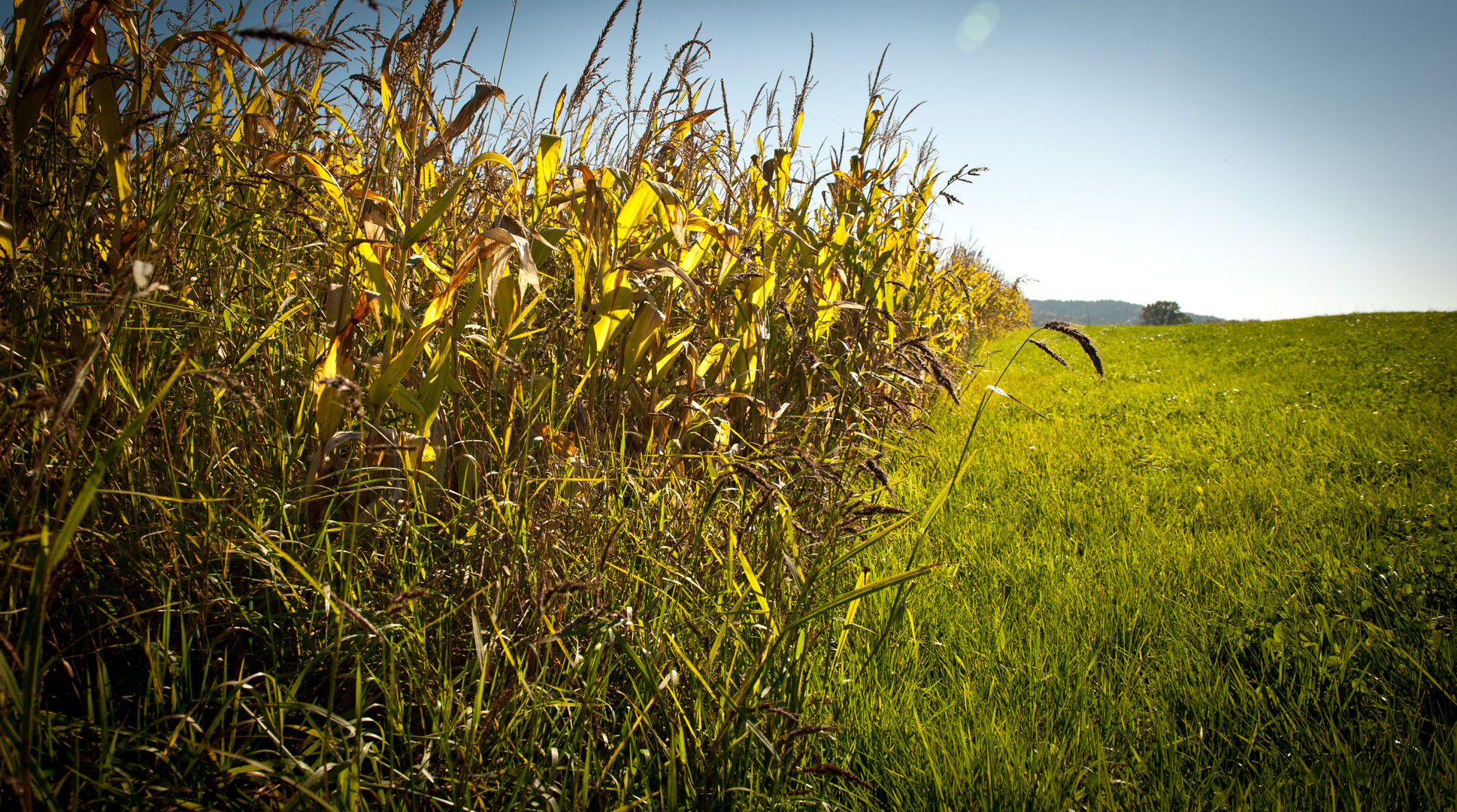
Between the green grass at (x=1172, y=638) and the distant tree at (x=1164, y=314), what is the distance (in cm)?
7698

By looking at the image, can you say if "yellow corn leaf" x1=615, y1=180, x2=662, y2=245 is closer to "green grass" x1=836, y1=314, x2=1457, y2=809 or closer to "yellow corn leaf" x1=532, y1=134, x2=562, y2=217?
"yellow corn leaf" x1=532, y1=134, x2=562, y2=217

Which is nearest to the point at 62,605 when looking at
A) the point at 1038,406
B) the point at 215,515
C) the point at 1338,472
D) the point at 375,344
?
the point at 215,515

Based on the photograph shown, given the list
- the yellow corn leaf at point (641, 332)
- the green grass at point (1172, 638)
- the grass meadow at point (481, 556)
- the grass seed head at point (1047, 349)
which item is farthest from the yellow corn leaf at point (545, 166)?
the green grass at point (1172, 638)

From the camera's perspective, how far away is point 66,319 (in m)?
0.96

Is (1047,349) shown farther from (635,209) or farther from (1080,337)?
(635,209)

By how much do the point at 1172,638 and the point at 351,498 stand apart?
1591mm

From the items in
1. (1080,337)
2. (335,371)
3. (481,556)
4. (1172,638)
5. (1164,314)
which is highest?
(1164,314)

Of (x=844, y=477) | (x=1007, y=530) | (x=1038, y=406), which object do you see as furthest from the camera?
(x=1038, y=406)

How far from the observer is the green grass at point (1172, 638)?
887 millimetres

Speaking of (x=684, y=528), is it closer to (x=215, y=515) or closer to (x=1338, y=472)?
(x=215, y=515)

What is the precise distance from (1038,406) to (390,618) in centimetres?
440

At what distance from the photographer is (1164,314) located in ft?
216

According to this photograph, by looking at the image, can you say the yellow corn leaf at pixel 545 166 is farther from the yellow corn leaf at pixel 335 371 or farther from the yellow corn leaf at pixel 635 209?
the yellow corn leaf at pixel 335 371

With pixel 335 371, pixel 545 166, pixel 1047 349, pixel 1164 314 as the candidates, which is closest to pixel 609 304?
pixel 545 166
